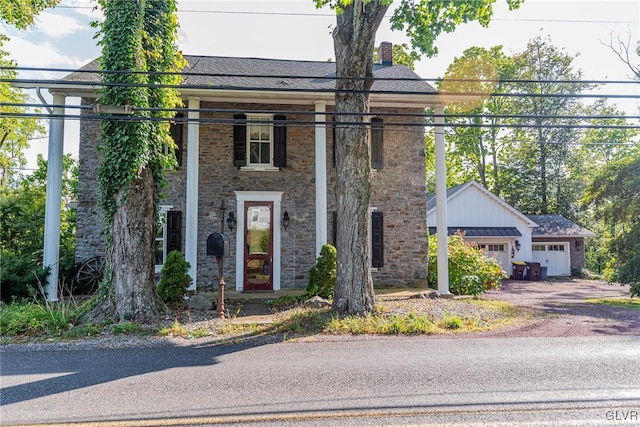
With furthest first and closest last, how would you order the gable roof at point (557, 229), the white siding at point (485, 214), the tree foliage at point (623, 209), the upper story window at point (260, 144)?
the gable roof at point (557, 229) < the white siding at point (485, 214) < the tree foliage at point (623, 209) < the upper story window at point (260, 144)

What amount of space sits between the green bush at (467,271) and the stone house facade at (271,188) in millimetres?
870

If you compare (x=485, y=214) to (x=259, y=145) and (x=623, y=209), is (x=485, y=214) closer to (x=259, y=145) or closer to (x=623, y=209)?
(x=623, y=209)

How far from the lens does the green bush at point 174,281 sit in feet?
30.9

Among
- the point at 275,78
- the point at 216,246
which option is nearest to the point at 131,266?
the point at 216,246

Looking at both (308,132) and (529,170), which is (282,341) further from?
(529,170)

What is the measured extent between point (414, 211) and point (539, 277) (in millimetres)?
12929

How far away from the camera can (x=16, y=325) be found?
277 inches

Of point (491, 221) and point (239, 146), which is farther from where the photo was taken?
point (491, 221)

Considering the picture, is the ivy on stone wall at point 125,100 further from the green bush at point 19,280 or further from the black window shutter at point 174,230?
the green bush at point 19,280

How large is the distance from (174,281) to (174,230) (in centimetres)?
251

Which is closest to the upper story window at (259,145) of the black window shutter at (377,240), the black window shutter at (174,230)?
the black window shutter at (174,230)

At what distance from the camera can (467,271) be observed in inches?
482

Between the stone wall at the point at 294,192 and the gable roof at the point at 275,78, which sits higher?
the gable roof at the point at 275,78

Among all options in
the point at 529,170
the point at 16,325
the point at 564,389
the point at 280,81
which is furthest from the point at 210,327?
the point at 529,170
